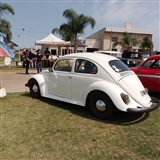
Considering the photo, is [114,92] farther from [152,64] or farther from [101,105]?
Result: [152,64]

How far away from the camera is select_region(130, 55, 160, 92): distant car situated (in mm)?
5766

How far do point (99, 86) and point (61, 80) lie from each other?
4.42 ft

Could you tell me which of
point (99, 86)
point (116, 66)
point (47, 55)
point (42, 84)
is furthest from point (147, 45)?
point (99, 86)

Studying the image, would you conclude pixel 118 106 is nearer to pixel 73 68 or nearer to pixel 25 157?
pixel 73 68

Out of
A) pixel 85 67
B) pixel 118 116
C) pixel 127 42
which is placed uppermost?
pixel 127 42

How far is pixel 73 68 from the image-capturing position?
477 cm

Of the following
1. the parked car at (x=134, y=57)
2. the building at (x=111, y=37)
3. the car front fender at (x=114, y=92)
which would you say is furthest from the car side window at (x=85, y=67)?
the building at (x=111, y=37)

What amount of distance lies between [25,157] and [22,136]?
71cm

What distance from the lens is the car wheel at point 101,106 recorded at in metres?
4.00

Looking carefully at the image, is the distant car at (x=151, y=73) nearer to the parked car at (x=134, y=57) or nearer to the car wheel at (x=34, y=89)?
the car wheel at (x=34, y=89)

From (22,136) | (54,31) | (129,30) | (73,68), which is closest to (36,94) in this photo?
(73,68)

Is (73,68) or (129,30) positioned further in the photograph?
(129,30)

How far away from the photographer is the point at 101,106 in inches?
163

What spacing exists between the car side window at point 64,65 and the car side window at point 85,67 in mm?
251
